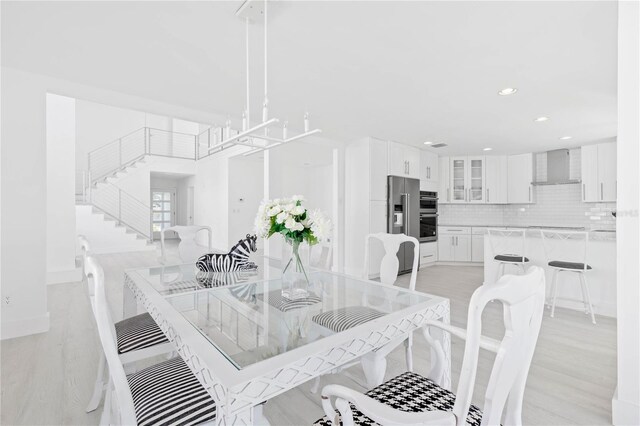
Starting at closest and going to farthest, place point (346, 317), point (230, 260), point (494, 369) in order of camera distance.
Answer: point (494, 369) < point (346, 317) < point (230, 260)

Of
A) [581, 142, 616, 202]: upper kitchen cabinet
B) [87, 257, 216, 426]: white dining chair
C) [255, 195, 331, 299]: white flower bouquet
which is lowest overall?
[87, 257, 216, 426]: white dining chair

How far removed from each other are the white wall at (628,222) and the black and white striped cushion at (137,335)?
2348 mm

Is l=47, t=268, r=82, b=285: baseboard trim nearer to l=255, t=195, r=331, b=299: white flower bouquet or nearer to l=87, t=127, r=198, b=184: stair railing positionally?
l=255, t=195, r=331, b=299: white flower bouquet

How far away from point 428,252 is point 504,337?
232 inches

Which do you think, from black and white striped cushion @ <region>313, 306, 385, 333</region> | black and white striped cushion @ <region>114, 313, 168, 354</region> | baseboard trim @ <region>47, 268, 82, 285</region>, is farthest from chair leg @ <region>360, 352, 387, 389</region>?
baseboard trim @ <region>47, 268, 82, 285</region>

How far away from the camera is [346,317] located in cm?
145

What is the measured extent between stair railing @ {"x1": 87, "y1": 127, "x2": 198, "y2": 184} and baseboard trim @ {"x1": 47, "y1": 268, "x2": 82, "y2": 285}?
5425 mm

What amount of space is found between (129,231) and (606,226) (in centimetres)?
1069

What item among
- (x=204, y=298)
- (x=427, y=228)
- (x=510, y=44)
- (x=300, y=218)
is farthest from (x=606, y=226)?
(x=204, y=298)

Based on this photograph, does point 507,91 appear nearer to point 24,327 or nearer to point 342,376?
point 342,376

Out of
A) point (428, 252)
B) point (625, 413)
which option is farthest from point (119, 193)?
point (625, 413)

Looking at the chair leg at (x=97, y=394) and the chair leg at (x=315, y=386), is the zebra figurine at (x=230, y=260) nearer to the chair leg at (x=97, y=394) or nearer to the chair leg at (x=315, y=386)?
the chair leg at (x=97, y=394)

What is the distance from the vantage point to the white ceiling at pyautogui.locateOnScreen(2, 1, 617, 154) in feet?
6.35

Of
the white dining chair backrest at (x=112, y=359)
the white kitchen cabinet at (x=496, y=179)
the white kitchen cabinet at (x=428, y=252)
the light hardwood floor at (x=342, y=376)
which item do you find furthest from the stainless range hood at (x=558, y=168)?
the white dining chair backrest at (x=112, y=359)
